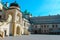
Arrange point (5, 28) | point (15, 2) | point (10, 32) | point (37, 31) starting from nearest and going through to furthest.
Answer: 1. point (5, 28)
2. point (10, 32)
3. point (15, 2)
4. point (37, 31)

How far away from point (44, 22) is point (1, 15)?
99.0 feet

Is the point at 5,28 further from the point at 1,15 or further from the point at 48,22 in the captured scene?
the point at 48,22

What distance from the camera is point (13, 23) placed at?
34.3m

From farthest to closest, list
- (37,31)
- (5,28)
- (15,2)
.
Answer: (37,31), (15,2), (5,28)

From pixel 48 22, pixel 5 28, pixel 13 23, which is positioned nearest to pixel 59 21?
pixel 48 22

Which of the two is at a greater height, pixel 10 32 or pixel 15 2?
pixel 15 2

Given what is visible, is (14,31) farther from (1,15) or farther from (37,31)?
(37,31)

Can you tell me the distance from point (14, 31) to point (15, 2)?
7.66 metres

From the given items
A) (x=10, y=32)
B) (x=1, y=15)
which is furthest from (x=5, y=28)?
(x=1, y=15)

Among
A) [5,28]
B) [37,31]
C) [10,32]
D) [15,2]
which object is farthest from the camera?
[37,31]

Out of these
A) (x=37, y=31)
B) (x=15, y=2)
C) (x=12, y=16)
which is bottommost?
(x=37, y=31)

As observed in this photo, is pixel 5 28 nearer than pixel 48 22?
Yes

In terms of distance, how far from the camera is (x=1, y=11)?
38500 mm

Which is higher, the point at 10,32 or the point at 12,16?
the point at 12,16
